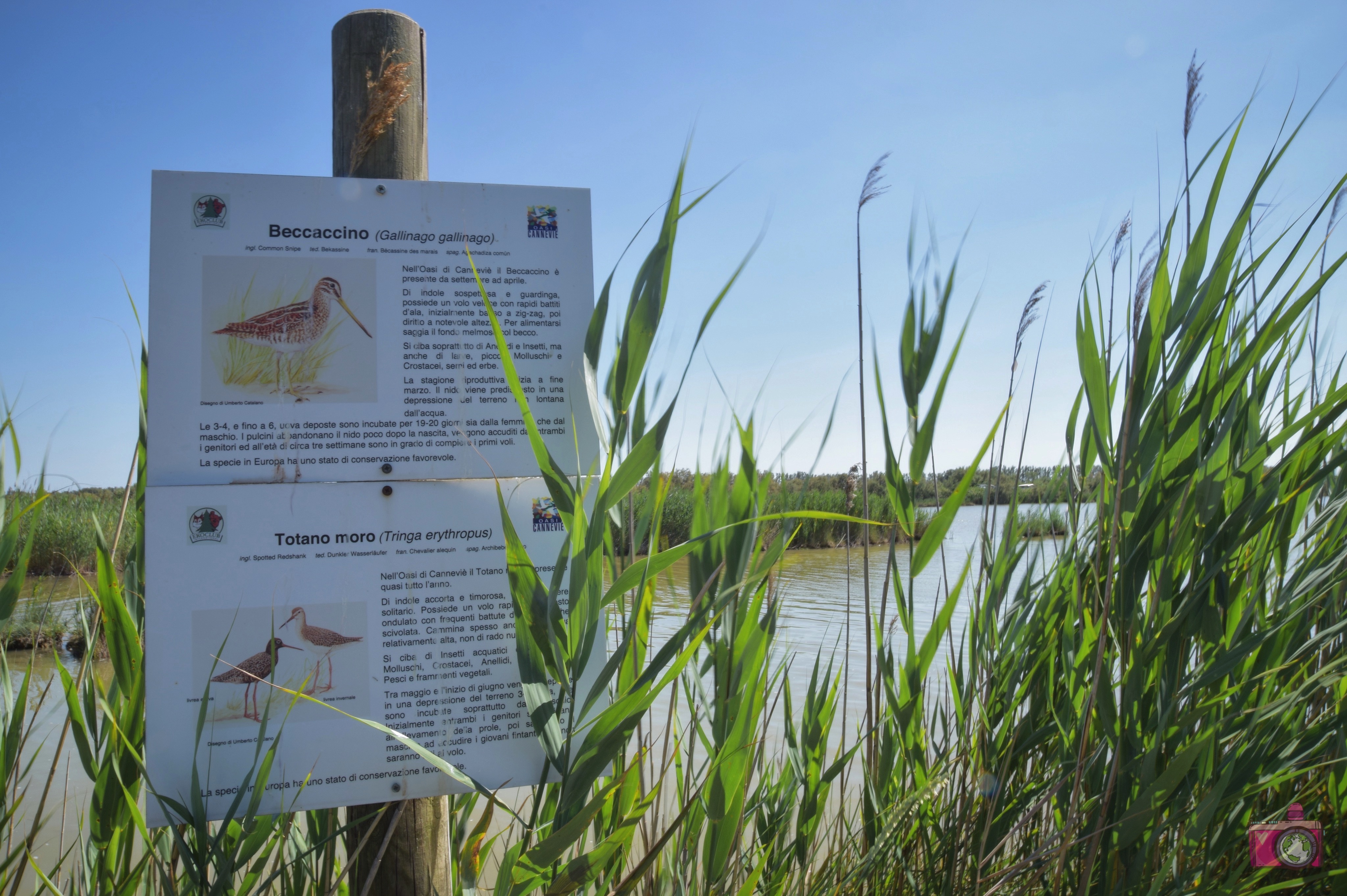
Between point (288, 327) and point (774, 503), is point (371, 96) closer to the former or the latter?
point (288, 327)

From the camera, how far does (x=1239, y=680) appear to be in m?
1.45

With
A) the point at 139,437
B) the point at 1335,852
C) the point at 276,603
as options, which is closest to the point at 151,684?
the point at 276,603

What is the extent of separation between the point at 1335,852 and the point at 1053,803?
0.55 meters

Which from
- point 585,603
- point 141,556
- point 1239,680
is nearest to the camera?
point 585,603

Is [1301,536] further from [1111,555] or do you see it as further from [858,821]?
[858,821]

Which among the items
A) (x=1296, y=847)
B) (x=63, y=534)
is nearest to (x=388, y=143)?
(x=1296, y=847)

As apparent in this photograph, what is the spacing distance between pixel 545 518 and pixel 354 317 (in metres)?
0.53

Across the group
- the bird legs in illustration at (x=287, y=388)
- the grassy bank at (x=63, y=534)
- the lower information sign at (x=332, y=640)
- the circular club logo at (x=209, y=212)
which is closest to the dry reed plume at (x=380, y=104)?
the circular club logo at (x=209, y=212)

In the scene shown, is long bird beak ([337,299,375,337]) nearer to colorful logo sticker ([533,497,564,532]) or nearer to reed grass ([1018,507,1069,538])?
colorful logo sticker ([533,497,564,532])

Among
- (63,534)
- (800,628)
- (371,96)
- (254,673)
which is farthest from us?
(63,534)

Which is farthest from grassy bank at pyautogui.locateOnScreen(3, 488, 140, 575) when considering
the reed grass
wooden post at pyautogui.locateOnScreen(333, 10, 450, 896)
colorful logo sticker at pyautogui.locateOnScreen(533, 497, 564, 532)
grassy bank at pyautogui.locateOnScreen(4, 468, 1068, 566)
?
the reed grass

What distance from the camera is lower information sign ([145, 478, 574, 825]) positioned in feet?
4.44

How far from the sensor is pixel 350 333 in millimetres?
1480

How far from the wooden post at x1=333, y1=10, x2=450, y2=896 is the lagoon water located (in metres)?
0.62
